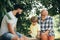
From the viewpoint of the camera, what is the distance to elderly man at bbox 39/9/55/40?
3.45m

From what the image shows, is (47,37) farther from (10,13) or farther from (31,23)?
(10,13)

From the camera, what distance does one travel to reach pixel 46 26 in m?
3.46

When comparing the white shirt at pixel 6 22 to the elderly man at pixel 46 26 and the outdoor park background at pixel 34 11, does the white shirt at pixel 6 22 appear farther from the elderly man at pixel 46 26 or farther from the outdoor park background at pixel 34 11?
the elderly man at pixel 46 26

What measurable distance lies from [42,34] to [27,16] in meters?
0.30

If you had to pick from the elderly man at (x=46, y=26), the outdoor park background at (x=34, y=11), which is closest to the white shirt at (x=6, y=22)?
the outdoor park background at (x=34, y=11)

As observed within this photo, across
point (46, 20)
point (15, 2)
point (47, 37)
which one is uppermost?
point (15, 2)

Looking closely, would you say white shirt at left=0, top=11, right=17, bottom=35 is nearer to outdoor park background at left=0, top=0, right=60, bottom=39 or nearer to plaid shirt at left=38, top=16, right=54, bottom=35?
outdoor park background at left=0, top=0, right=60, bottom=39

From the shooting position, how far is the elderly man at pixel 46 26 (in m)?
3.45

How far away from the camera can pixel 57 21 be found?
11.5 feet

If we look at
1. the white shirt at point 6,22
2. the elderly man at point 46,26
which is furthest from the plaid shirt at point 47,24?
the white shirt at point 6,22

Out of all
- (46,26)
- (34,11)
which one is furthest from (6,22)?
(46,26)

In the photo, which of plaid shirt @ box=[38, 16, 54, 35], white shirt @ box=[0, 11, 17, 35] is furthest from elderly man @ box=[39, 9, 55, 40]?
white shirt @ box=[0, 11, 17, 35]

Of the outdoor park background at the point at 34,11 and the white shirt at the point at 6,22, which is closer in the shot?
the white shirt at the point at 6,22

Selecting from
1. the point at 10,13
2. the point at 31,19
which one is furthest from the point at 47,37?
the point at 10,13
